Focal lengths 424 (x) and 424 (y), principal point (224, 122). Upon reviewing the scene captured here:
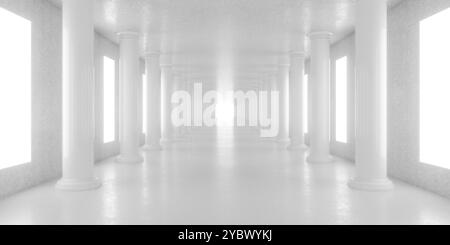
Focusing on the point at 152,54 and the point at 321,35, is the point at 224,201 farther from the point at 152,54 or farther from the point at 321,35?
the point at 152,54

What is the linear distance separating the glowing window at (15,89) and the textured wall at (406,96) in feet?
37.1

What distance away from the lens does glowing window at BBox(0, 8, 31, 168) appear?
11102 mm

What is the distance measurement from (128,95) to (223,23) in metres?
5.36

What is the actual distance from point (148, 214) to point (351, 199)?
507cm

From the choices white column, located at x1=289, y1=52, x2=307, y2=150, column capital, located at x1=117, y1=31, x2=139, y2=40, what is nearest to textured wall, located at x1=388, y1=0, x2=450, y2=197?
column capital, located at x1=117, y1=31, x2=139, y2=40

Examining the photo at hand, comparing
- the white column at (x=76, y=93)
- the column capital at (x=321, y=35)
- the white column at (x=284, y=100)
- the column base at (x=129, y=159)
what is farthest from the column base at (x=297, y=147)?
the white column at (x=76, y=93)

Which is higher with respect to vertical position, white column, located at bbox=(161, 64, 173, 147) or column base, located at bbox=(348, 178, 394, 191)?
white column, located at bbox=(161, 64, 173, 147)

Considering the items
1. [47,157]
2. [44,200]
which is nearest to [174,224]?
[44,200]

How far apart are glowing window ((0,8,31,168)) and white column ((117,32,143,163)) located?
650 centimetres

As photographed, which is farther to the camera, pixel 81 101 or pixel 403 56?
pixel 403 56

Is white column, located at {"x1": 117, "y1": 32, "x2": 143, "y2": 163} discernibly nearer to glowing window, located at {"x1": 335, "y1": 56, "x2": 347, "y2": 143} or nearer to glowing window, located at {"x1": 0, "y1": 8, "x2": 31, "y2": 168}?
glowing window, located at {"x1": 0, "y1": 8, "x2": 31, "y2": 168}

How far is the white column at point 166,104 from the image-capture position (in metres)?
29.8
